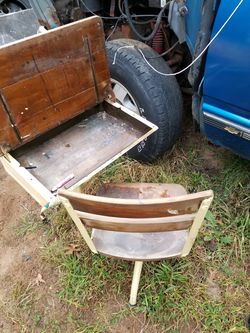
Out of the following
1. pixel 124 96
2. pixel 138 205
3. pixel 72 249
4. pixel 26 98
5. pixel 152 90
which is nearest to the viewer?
pixel 138 205

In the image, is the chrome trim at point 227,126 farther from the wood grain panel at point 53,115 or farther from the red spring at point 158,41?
the red spring at point 158,41

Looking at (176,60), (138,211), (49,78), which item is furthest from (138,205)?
(176,60)

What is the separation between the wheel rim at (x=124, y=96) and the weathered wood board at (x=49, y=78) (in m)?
0.29

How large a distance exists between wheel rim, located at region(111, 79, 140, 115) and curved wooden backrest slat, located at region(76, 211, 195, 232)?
1201mm

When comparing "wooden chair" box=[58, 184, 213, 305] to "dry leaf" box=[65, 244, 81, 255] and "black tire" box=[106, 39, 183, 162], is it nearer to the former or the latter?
"dry leaf" box=[65, 244, 81, 255]

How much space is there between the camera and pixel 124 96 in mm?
2322

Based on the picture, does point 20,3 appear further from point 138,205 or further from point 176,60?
point 138,205

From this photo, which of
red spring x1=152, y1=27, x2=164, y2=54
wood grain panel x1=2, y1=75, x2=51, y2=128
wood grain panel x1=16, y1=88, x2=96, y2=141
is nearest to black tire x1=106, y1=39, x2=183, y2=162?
red spring x1=152, y1=27, x2=164, y2=54

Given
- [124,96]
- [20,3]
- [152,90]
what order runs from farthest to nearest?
[20,3] < [124,96] < [152,90]

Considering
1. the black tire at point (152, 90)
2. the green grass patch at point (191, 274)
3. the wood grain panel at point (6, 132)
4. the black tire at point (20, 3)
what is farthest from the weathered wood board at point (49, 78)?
the black tire at point (20, 3)

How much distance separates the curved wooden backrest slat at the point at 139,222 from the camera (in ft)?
3.75

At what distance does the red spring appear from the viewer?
2383 millimetres

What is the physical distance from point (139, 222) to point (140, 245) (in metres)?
0.44

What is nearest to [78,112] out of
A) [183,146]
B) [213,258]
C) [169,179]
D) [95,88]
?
[95,88]
